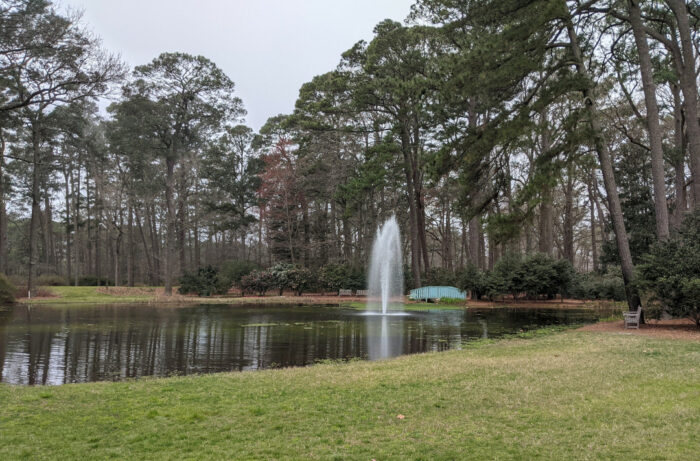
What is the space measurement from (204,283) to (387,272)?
14035 millimetres

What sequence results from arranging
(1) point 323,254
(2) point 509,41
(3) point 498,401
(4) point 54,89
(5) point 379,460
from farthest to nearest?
(1) point 323,254 → (4) point 54,89 → (2) point 509,41 → (3) point 498,401 → (5) point 379,460

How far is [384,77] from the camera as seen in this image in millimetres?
26250

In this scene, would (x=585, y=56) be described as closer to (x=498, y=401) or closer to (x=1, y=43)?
(x=498, y=401)

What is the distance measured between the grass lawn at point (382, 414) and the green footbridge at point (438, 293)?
63.8 feet

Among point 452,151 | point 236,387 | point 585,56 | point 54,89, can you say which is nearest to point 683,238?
point 452,151

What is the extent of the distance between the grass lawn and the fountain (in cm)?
1451

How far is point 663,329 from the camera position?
40.5 feet

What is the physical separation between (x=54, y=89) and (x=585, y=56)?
19.9 metres

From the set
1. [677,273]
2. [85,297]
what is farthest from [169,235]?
[677,273]

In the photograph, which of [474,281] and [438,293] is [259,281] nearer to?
[438,293]

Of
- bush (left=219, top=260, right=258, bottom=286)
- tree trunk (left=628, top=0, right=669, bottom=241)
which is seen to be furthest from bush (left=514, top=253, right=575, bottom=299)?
bush (left=219, top=260, right=258, bottom=286)

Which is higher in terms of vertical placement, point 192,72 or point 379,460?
point 192,72

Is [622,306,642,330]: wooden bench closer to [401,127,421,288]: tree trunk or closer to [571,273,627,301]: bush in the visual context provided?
[571,273,627,301]: bush

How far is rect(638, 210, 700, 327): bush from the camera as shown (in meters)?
11.5
